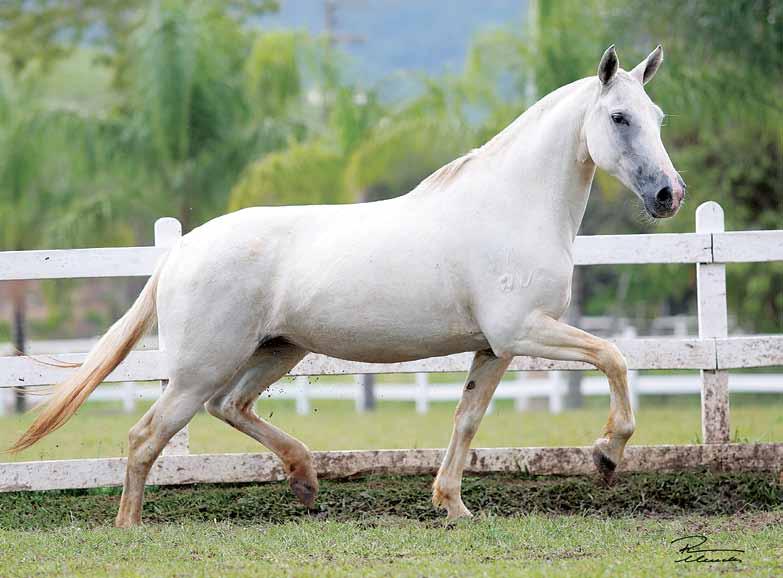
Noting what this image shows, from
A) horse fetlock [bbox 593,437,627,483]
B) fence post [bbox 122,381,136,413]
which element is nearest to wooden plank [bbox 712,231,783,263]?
horse fetlock [bbox 593,437,627,483]

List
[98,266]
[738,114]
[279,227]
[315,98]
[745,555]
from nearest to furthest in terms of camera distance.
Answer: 1. [745,555]
2. [279,227]
3. [98,266]
4. [738,114]
5. [315,98]

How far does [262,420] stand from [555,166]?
2094mm

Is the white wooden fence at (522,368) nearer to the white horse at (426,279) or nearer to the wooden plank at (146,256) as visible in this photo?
the wooden plank at (146,256)

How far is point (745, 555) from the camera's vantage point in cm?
496

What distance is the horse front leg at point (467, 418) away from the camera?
251 inches

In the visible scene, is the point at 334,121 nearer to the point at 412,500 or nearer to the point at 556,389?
the point at 556,389

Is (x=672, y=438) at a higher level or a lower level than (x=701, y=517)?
lower

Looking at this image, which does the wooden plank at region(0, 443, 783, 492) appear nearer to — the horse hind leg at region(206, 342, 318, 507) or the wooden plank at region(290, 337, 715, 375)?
the wooden plank at region(290, 337, 715, 375)

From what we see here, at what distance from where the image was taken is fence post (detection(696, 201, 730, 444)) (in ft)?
24.2

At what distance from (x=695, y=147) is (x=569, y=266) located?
63.0ft

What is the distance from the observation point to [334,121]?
62.6 feet

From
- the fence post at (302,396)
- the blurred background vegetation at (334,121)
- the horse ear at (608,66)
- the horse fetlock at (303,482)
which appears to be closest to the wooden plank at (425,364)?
the horse fetlock at (303,482)

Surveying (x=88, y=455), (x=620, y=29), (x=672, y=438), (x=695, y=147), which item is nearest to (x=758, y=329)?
(x=695, y=147)

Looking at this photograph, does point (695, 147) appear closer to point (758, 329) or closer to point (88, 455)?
point (758, 329)
